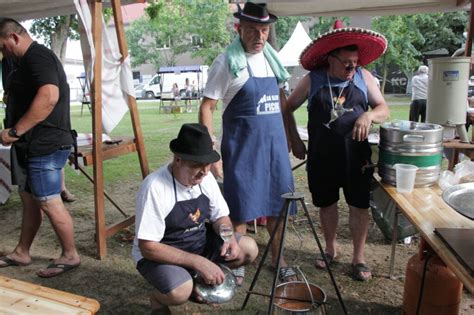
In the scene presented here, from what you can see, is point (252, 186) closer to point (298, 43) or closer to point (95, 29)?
point (95, 29)

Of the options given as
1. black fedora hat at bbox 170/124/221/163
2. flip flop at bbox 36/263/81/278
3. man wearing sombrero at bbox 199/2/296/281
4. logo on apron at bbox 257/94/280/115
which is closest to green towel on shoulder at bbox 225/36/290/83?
man wearing sombrero at bbox 199/2/296/281

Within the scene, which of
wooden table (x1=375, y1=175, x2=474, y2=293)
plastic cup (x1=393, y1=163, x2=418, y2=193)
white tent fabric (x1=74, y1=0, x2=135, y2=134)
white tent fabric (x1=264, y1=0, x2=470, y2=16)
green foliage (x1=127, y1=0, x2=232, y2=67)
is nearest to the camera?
wooden table (x1=375, y1=175, x2=474, y2=293)

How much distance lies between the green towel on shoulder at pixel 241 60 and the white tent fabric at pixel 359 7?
129 centimetres

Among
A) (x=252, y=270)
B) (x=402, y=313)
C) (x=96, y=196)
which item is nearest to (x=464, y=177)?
(x=402, y=313)

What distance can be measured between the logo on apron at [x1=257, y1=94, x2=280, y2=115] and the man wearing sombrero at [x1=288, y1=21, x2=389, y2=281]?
10.1 inches

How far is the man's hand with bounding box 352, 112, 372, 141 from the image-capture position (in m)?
2.53

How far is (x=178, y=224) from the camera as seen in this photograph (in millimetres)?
2266

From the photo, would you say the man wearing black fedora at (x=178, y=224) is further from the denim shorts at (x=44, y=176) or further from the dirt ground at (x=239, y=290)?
the denim shorts at (x=44, y=176)

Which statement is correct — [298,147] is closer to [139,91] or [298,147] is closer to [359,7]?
[359,7]

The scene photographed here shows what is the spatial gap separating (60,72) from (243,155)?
4.70 feet

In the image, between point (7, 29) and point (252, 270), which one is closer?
point (7, 29)

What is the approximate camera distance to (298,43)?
17.5 m

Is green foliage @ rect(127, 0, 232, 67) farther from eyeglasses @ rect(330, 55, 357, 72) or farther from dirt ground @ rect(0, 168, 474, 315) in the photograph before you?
eyeglasses @ rect(330, 55, 357, 72)

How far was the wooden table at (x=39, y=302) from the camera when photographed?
1562 mm
